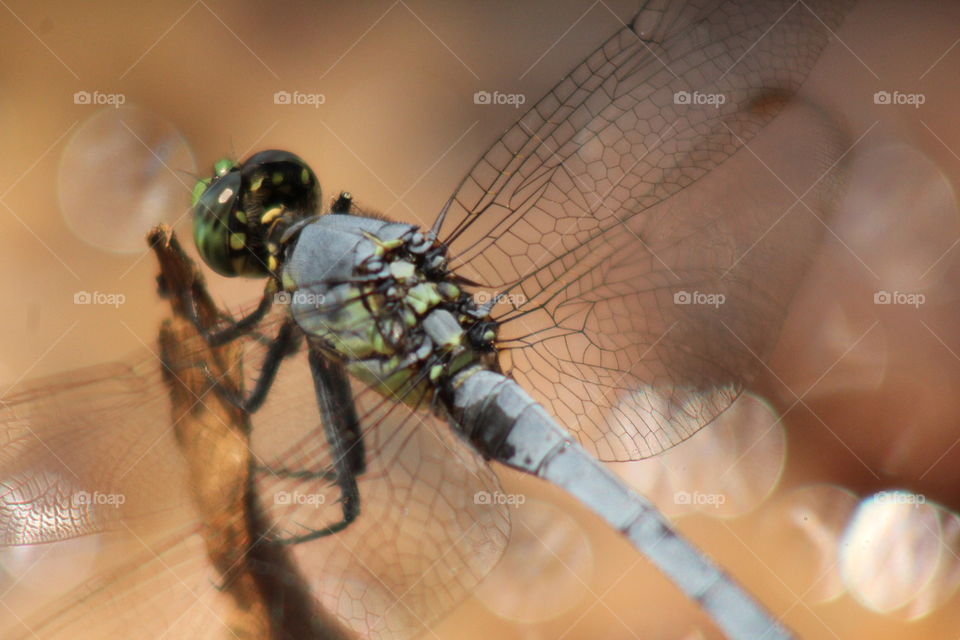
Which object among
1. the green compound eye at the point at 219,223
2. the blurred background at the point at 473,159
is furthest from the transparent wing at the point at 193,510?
the blurred background at the point at 473,159

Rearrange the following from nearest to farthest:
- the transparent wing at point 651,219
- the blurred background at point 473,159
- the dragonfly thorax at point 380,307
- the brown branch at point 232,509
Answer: the brown branch at point 232,509
the dragonfly thorax at point 380,307
the transparent wing at point 651,219
the blurred background at point 473,159

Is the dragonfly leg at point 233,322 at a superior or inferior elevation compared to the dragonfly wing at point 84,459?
superior

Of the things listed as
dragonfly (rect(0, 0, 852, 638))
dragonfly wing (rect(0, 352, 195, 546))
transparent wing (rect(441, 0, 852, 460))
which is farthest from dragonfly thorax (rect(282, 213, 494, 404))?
dragonfly wing (rect(0, 352, 195, 546))

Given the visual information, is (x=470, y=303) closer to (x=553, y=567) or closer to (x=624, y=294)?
(x=624, y=294)

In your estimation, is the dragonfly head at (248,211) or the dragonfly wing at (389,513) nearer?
the dragonfly wing at (389,513)

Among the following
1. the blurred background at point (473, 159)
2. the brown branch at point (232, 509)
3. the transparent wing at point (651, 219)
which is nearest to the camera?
the brown branch at point (232, 509)

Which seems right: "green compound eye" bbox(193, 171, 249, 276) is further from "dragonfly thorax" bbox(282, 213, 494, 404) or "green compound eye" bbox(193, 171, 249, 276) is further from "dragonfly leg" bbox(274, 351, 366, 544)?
"dragonfly leg" bbox(274, 351, 366, 544)

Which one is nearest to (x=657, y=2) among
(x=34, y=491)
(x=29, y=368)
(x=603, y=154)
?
(x=603, y=154)

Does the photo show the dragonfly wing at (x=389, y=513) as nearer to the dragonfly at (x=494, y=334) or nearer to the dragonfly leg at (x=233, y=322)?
the dragonfly at (x=494, y=334)
